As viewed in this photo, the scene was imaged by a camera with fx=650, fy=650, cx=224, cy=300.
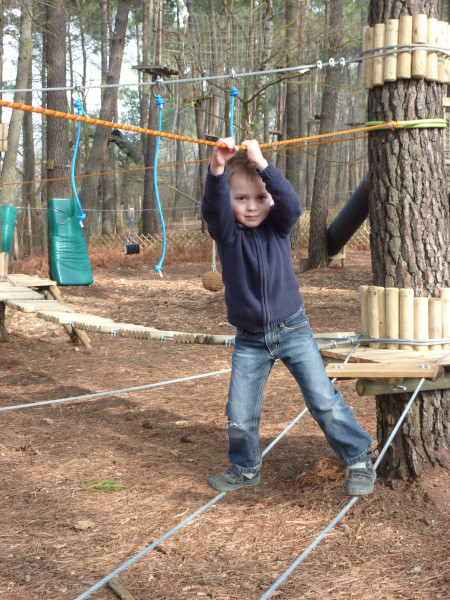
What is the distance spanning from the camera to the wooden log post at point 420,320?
282 cm

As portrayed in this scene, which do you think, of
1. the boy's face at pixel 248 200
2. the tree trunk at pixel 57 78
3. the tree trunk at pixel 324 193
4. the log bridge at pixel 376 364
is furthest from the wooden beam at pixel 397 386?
the tree trunk at pixel 57 78

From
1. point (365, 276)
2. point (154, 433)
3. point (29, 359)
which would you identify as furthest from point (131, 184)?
point (154, 433)

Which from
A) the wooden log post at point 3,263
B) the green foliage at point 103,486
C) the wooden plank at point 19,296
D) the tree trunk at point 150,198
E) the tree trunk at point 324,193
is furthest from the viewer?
the tree trunk at point 150,198

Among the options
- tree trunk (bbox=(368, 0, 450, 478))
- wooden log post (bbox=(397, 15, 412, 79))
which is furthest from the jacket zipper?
wooden log post (bbox=(397, 15, 412, 79))

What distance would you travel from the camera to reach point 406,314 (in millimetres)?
2830

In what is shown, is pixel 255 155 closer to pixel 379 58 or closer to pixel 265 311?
pixel 265 311

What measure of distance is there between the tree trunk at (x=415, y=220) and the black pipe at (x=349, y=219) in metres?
5.93

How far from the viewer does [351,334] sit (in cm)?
343

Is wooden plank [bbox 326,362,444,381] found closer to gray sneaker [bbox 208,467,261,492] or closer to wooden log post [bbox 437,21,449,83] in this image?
gray sneaker [bbox 208,467,261,492]

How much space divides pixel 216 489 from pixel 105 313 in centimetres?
605

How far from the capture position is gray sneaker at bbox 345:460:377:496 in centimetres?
280

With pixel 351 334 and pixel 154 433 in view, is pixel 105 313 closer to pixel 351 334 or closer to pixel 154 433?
pixel 154 433

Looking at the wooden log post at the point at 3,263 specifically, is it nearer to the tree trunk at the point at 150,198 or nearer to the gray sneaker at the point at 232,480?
the gray sneaker at the point at 232,480

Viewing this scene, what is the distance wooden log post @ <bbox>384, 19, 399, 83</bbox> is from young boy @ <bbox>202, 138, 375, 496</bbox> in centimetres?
73
